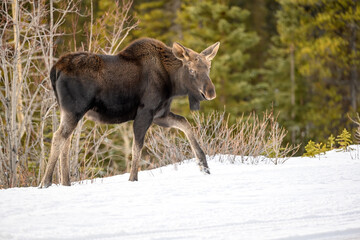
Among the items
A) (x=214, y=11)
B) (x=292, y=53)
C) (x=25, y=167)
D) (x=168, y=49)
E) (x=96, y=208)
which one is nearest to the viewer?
(x=96, y=208)

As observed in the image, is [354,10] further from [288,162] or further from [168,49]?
[168,49]

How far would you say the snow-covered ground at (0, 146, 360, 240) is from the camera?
4508 mm

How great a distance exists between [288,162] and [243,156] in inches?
31.8

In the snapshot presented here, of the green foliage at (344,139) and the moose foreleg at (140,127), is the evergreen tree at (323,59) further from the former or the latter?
the moose foreleg at (140,127)

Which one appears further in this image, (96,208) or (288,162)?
(288,162)

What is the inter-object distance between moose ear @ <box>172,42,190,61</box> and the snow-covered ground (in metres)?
1.61

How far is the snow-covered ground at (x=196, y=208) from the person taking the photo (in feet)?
14.8

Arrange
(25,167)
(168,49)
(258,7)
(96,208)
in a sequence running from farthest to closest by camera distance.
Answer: (258,7)
(25,167)
(168,49)
(96,208)

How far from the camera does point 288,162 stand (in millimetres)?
9312

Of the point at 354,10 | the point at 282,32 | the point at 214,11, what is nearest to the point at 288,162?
the point at 354,10

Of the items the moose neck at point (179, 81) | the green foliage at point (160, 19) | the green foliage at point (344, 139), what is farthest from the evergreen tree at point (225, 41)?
the moose neck at point (179, 81)

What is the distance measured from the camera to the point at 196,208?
5.25 metres

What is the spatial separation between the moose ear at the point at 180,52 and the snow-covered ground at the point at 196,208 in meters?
1.61

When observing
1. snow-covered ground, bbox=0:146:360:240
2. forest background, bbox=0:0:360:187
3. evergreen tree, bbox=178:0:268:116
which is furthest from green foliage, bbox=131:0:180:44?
snow-covered ground, bbox=0:146:360:240
